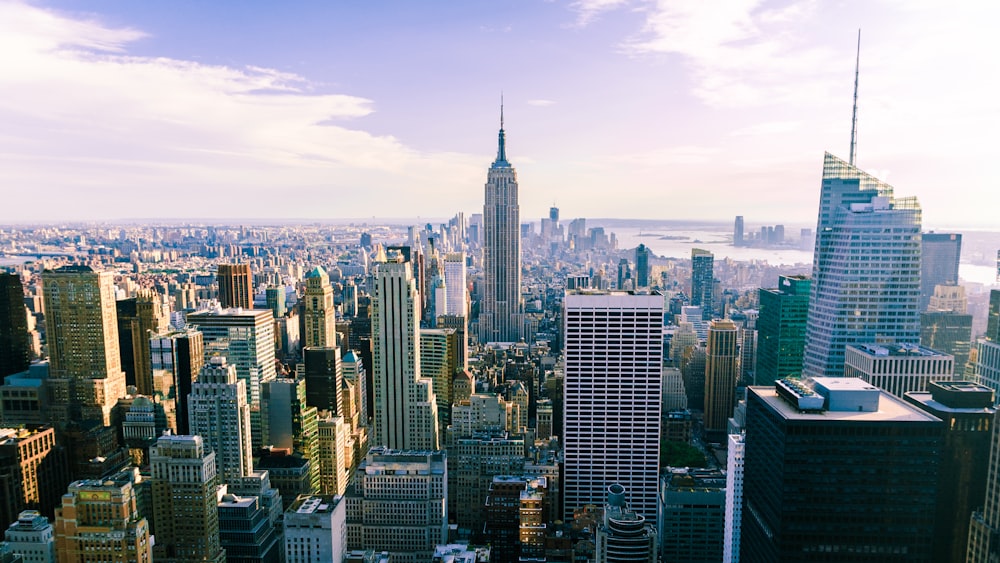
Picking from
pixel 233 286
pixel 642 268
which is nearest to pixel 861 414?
pixel 233 286

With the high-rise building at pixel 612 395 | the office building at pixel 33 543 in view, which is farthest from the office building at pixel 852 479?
the office building at pixel 33 543

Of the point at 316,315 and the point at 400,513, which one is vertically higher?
the point at 316,315

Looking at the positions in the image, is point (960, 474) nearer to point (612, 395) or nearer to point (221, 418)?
point (612, 395)

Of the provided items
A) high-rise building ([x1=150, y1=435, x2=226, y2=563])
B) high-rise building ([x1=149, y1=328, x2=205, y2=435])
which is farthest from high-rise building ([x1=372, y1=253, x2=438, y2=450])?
high-rise building ([x1=150, y1=435, x2=226, y2=563])

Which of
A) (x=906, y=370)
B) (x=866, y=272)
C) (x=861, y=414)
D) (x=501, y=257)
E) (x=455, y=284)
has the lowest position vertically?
(x=455, y=284)

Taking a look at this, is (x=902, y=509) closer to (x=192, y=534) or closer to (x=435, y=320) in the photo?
(x=192, y=534)

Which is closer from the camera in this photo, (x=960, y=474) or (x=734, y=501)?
(x=960, y=474)

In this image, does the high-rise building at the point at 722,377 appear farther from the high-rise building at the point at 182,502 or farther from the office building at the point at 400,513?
the high-rise building at the point at 182,502
